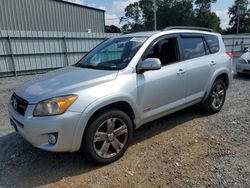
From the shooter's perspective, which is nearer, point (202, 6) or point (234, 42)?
point (234, 42)

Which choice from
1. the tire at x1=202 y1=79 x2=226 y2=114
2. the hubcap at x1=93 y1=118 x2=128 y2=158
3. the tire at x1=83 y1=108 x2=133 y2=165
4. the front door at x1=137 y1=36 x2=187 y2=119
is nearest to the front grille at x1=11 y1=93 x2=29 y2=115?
the tire at x1=83 y1=108 x2=133 y2=165

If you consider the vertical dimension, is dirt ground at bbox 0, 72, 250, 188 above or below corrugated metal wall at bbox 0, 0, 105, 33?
below

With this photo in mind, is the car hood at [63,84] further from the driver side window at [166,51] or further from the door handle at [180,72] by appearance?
the door handle at [180,72]

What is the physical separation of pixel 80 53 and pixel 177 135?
33.3 ft

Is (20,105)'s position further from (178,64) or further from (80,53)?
(80,53)

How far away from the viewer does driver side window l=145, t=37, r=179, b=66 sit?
149 inches

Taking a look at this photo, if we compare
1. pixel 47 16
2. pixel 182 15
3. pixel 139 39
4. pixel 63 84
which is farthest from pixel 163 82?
pixel 182 15

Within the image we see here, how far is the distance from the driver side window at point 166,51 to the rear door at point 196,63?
7.2 inches

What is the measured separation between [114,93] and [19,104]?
128cm

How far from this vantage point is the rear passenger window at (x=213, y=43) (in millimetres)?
4812

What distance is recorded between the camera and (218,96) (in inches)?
197

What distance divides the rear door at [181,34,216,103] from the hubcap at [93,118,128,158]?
157 cm

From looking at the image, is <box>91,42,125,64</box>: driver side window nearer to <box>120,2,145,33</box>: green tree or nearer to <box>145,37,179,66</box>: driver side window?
<box>145,37,179,66</box>: driver side window

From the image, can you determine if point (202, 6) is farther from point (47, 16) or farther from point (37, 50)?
point (37, 50)
